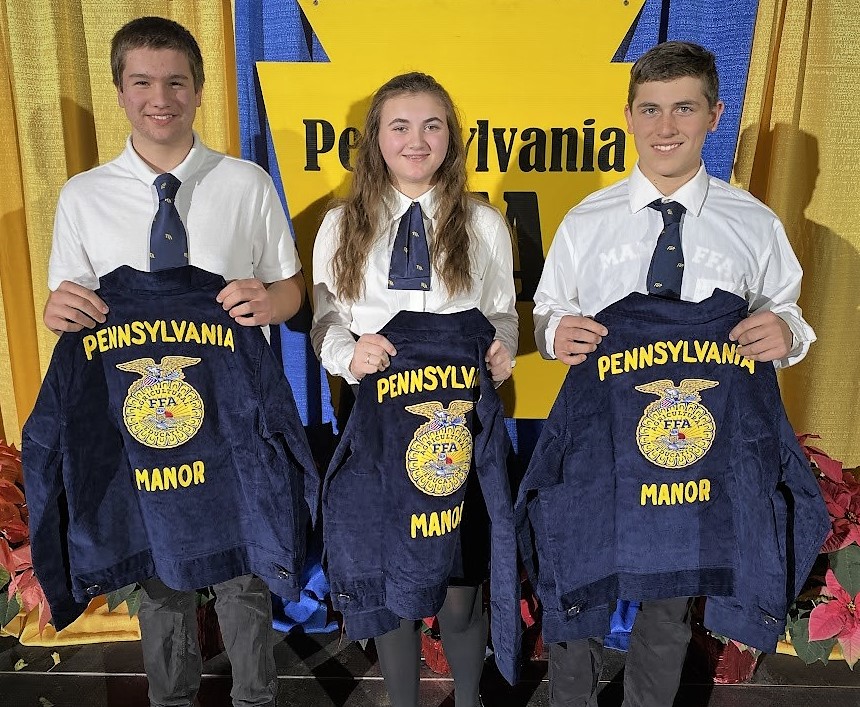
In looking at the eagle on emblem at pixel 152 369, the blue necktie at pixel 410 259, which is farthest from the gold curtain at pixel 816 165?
the eagle on emblem at pixel 152 369

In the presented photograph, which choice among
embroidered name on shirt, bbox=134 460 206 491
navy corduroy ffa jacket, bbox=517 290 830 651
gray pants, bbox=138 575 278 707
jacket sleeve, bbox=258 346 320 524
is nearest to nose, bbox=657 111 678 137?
navy corduroy ffa jacket, bbox=517 290 830 651

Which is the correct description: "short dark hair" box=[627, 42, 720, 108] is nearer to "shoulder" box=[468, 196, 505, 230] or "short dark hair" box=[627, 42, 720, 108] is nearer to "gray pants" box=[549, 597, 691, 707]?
"shoulder" box=[468, 196, 505, 230]

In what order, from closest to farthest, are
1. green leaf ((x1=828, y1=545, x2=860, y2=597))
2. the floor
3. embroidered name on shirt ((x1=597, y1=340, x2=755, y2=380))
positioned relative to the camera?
1. embroidered name on shirt ((x1=597, y1=340, x2=755, y2=380))
2. green leaf ((x1=828, y1=545, x2=860, y2=597))
3. the floor

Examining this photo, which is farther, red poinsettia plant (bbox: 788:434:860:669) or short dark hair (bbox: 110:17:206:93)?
red poinsettia plant (bbox: 788:434:860:669)

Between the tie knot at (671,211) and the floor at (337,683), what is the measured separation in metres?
1.15

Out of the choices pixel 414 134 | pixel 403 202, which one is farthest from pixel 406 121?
pixel 403 202

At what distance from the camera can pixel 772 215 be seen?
1.38 meters

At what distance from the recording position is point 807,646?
5.69ft

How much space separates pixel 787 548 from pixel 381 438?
0.77 metres

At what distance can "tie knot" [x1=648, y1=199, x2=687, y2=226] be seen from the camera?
4.39ft

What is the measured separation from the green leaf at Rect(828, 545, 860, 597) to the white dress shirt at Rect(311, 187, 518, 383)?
3.06 ft

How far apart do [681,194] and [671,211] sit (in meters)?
0.04

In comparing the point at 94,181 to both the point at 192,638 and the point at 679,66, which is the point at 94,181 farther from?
the point at 679,66

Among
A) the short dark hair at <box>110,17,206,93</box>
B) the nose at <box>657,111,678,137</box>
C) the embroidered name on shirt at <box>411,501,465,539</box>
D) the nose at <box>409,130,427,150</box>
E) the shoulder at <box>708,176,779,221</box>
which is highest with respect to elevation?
the short dark hair at <box>110,17,206,93</box>
